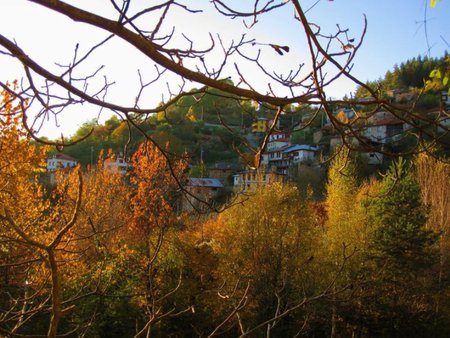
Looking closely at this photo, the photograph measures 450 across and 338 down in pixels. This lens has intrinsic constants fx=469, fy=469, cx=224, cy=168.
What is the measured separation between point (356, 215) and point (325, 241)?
51.2 inches

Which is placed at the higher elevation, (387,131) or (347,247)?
(387,131)

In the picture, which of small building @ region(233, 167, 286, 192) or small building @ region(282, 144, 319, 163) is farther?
small building @ region(282, 144, 319, 163)

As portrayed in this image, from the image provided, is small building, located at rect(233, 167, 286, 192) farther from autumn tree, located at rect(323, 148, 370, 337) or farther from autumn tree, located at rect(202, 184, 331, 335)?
autumn tree, located at rect(323, 148, 370, 337)

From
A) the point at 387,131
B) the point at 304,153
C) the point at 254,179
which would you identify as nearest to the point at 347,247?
the point at 254,179

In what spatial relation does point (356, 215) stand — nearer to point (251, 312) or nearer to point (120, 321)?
point (251, 312)

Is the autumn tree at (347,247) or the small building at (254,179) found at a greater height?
the small building at (254,179)

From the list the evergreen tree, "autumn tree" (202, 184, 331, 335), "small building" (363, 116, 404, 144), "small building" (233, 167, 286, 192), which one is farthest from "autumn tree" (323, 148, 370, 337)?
"small building" (363, 116, 404, 144)

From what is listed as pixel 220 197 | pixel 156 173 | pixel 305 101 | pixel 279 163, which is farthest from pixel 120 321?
pixel 279 163

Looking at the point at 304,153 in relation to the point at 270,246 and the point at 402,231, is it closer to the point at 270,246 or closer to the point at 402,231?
the point at 402,231

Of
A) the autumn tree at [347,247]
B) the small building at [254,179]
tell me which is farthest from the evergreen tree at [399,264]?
the small building at [254,179]

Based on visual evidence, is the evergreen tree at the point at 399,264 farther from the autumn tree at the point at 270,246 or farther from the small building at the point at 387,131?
the small building at the point at 387,131

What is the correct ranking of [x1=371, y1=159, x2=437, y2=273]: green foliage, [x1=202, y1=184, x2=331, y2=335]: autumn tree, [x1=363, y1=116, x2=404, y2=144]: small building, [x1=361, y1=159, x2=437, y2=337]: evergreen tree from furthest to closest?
1. [x1=371, y1=159, x2=437, y2=273]: green foliage
2. [x1=361, y1=159, x2=437, y2=337]: evergreen tree
3. [x1=202, y1=184, x2=331, y2=335]: autumn tree
4. [x1=363, y1=116, x2=404, y2=144]: small building

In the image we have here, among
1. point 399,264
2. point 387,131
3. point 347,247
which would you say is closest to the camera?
point 387,131

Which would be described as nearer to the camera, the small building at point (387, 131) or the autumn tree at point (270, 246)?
the small building at point (387, 131)
